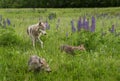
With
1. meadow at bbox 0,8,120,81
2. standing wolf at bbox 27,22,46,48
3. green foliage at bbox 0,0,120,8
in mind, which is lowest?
green foliage at bbox 0,0,120,8

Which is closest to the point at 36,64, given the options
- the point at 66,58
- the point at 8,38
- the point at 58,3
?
the point at 66,58

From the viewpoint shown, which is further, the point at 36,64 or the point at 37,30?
the point at 37,30

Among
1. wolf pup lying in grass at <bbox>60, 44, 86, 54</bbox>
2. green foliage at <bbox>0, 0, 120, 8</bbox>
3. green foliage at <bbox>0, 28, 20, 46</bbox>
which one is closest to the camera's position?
wolf pup lying in grass at <bbox>60, 44, 86, 54</bbox>

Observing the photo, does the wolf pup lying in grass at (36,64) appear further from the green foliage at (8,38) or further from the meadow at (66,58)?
the green foliage at (8,38)

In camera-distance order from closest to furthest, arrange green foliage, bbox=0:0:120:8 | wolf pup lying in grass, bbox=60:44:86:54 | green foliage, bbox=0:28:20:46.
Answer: wolf pup lying in grass, bbox=60:44:86:54, green foliage, bbox=0:28:20:46, green foliage, bbox=0:0:120:8

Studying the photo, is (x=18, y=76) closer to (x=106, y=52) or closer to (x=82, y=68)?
(x=82, y=68)

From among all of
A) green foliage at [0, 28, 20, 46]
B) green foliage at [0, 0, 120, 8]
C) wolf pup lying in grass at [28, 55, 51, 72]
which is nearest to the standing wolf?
green foliage at [0, 28, 20, 46]

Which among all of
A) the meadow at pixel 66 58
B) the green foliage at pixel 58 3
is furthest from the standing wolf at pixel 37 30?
the green foliage at pixel 58 3

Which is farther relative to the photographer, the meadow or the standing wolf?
the standing wolf

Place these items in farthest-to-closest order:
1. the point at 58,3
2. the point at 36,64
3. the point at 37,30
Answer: the point at 58,3, the point at 37,30, the point at 36,64

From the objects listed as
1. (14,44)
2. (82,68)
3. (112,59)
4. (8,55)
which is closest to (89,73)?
(82,68)

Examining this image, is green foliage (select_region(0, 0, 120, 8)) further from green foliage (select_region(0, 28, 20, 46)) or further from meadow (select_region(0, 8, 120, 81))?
green foliage (select_region(0, 28, 20, 46))

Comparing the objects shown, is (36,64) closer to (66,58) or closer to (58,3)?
(66,58)

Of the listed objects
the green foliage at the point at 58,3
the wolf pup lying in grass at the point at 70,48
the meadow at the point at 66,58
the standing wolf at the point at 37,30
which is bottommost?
the green foliage at the point at 58,3
